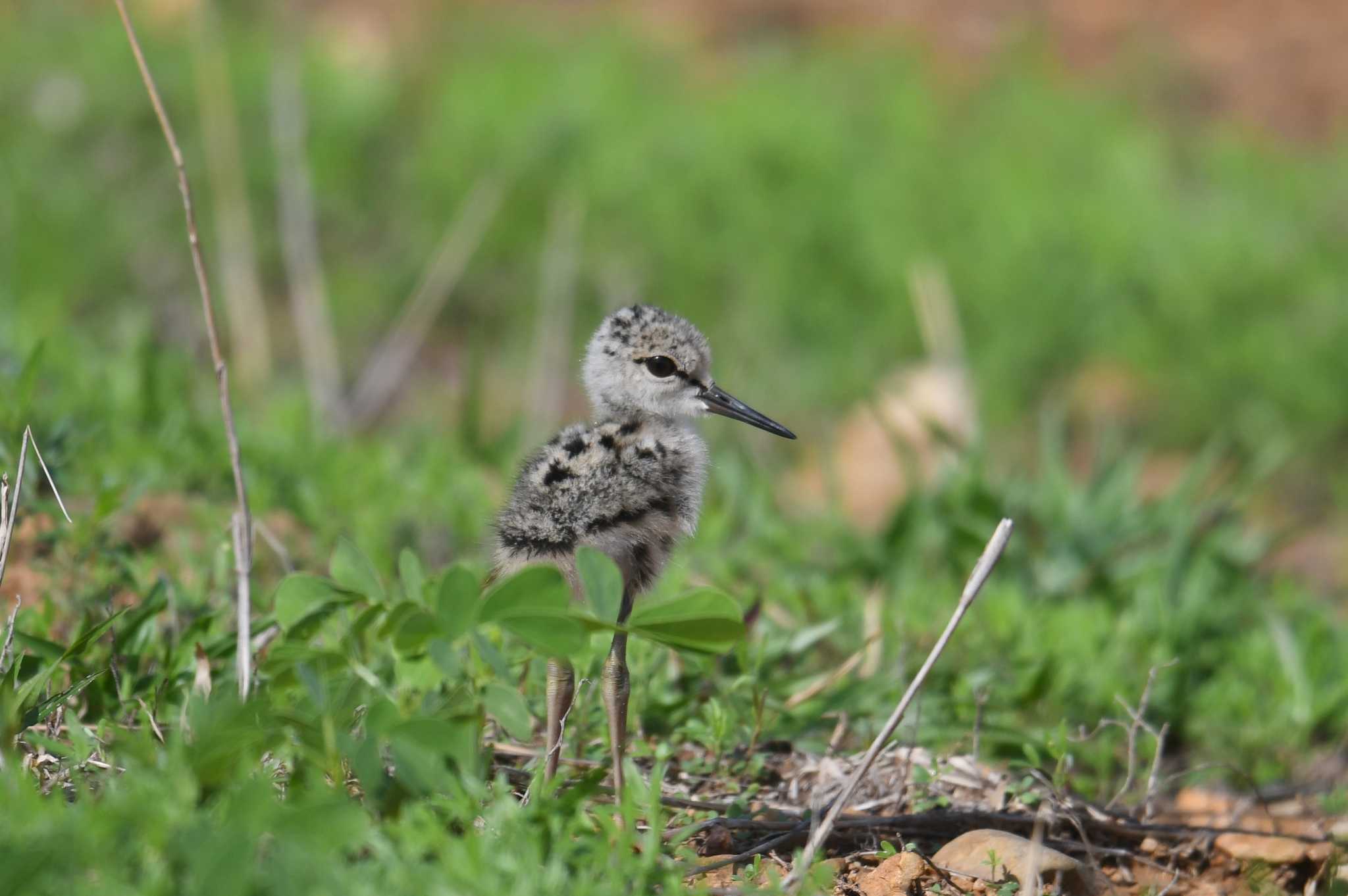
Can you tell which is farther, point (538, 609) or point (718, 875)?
point (718, 875)

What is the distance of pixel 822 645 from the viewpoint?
446 centimetres

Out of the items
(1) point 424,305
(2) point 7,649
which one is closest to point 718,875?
(2) point 7,649

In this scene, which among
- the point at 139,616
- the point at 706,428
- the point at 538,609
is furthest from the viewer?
the point at 706,428

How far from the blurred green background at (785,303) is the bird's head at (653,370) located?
25.9 inches

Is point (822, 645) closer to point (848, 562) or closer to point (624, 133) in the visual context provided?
point (848, 562)

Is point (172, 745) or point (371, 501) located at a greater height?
point (172, 745)

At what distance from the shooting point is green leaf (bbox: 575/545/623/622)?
2645 millimetres

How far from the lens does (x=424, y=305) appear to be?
748 centimetres

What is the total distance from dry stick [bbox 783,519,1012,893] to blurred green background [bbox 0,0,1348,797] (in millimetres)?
683

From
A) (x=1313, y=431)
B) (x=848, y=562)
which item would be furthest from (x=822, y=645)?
(x=1313, y=431)

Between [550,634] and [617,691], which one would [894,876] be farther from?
[550,634]

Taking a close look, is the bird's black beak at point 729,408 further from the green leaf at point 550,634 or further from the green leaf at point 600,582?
the green leaf at point 550,634

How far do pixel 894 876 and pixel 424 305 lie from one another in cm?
511

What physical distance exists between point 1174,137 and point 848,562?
5.16 metres
